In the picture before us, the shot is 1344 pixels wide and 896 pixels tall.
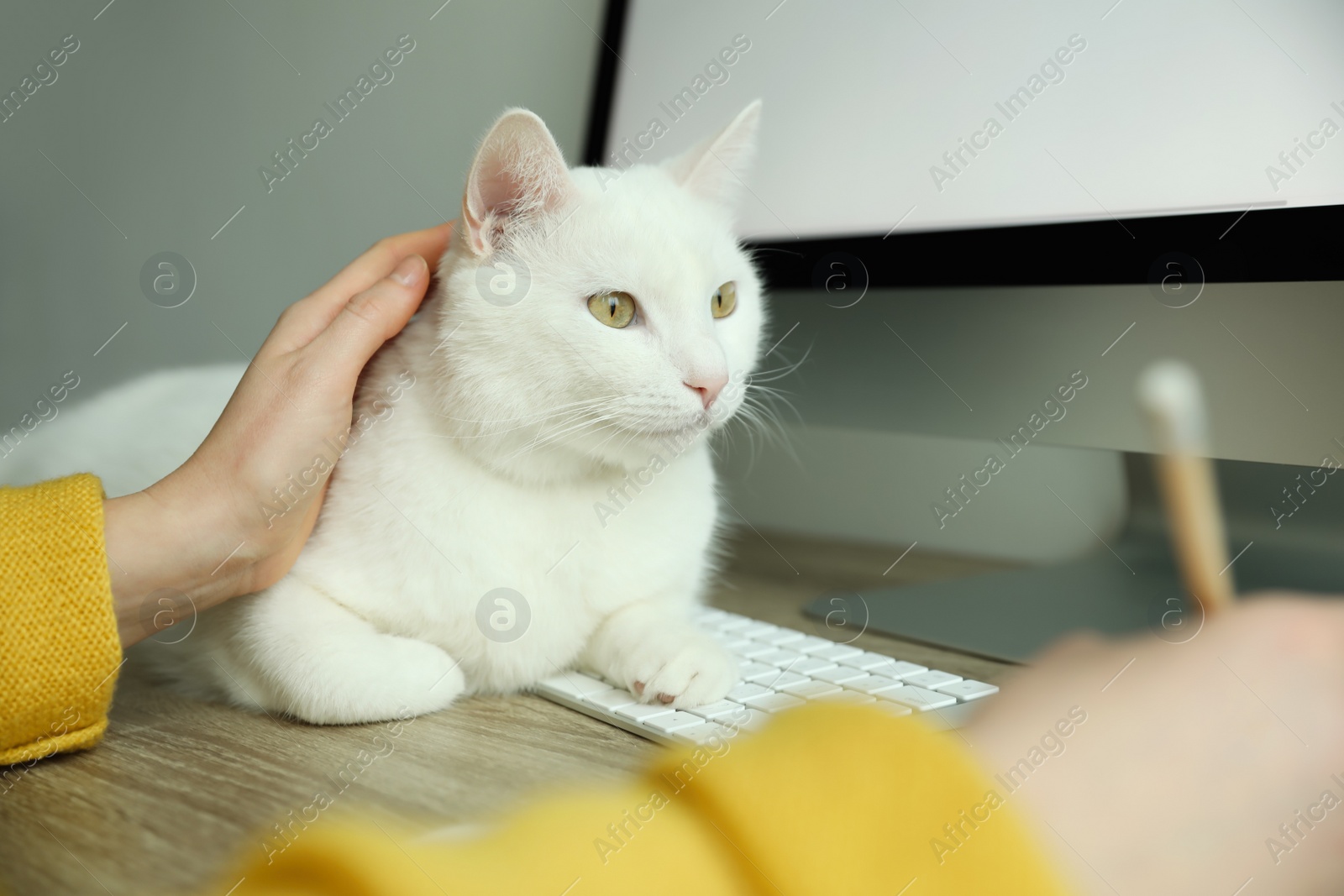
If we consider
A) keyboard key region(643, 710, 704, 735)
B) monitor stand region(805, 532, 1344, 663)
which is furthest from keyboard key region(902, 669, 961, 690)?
keyboard key region(643, 710, 704, 735)

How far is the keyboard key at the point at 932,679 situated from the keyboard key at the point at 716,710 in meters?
0.18

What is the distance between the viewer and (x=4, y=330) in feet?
4.75

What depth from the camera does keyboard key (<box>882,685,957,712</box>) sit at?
2.52 ft

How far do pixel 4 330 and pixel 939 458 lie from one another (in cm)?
148

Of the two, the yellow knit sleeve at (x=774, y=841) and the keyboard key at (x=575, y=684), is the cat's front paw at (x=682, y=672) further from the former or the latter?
the yellow knit sleeve at (x=774, y=841)

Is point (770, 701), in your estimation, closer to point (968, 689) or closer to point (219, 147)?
point (968, 689)

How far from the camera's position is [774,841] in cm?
35

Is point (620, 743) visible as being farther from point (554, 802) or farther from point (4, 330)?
point (4, 330)

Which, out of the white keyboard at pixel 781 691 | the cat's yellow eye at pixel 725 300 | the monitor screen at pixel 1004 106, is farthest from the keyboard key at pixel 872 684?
the monitor screen at pixel 1004 106

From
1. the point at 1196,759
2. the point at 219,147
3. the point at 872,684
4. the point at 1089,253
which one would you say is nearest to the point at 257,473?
the point at 872,684

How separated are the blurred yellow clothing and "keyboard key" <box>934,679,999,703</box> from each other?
446 millimetres

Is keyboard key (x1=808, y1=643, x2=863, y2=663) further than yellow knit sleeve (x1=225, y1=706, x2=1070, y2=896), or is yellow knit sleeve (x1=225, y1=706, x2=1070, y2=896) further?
keyboard key (x1=808, y1=643, x2=863, y2=663)

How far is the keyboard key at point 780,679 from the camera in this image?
2.70ft

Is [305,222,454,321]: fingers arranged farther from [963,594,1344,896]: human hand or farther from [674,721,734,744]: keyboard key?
[963,594,1344,896]: human hand
